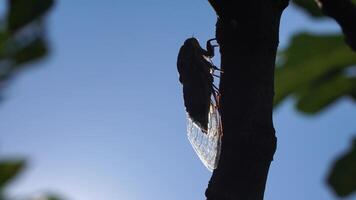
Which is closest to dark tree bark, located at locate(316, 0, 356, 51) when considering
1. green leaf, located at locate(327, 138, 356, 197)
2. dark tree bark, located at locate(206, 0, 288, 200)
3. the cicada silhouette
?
dark tree bark, located at locate(206, 0, 288, 200)

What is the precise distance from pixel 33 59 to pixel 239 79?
0.45 m

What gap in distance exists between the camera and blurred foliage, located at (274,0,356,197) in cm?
125

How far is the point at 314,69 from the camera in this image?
49.6 inches

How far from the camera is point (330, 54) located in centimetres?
127

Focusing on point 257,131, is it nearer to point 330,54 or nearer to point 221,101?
point 221,101

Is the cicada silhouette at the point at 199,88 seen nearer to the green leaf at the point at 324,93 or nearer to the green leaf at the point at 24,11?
the green leaf at the point at 324,93

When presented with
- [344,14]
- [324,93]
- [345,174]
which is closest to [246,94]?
[344,14]

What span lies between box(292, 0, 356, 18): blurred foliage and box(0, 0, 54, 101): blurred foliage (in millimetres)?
704

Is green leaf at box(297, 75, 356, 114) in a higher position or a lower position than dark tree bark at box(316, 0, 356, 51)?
higher

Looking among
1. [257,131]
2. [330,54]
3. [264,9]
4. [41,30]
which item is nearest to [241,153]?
[257,131]

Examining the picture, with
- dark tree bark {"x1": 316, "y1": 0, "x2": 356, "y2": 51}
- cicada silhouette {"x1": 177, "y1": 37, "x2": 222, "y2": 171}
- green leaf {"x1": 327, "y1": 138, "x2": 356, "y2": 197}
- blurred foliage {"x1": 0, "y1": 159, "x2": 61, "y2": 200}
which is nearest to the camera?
blurred foliage {"x1": 0, "y1": 159, "x2": 61, "y2": 200}

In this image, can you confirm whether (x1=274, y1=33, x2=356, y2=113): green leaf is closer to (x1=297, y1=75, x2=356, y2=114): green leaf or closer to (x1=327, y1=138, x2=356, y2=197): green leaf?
(x1=297, y1=75, x2=356, y2=114): green leaf

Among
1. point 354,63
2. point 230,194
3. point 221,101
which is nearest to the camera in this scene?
point 230,194

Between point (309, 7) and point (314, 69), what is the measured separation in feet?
0.48
